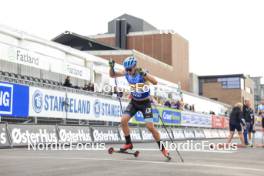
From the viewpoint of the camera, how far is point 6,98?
1487 cm

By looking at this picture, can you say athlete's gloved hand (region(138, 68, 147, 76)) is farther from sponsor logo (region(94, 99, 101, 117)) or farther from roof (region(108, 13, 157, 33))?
roof (region(108, 13, 157, 33))

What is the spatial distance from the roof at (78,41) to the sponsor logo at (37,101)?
4619 cm

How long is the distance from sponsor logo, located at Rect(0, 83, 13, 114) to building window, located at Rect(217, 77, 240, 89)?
9828 centimetres

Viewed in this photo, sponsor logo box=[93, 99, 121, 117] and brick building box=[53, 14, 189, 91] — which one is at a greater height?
brick building box=[53, 14, 189, 91]

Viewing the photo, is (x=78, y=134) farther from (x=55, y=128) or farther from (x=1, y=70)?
(x=1, y=70)

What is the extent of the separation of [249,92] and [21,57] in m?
106

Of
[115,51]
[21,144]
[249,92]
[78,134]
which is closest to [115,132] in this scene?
[78,134]

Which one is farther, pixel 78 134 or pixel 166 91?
pixel 166 91

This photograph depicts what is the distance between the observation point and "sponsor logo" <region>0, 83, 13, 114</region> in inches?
576

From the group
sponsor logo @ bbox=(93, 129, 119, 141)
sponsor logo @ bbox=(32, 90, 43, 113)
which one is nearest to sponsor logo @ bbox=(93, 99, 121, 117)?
sponsor logo @ bbox=(93, 129, 119, 141)

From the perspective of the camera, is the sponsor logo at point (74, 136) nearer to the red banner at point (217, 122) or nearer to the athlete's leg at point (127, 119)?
the athlete's leg at point (127, 119)

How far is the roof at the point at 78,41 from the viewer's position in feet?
205

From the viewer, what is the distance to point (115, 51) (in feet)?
202

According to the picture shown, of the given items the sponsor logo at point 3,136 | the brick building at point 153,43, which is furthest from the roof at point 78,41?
the sponsor logo at point 3,136
